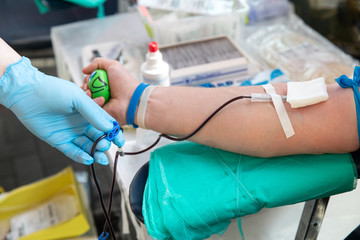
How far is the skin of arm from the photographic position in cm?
77

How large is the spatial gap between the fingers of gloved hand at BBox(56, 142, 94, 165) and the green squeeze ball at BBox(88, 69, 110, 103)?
0.46 ft

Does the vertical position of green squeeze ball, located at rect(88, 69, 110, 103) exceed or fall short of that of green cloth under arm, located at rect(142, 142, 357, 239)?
it exceeds it

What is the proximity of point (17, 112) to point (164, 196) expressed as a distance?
1.22ft

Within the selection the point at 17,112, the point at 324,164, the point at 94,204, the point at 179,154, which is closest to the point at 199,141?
the point at 179,154

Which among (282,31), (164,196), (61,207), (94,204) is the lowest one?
(94,204)

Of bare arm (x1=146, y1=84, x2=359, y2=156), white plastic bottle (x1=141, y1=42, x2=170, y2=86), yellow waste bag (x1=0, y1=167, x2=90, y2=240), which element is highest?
white plastic bottle (x1=141, y1=42, x2=170, y2=86)

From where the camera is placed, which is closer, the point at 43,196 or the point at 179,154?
the point at 179,154

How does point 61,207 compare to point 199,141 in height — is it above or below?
below

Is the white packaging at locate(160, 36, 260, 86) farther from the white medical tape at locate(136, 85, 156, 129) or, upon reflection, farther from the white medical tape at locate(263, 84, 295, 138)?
the white medical tape at locate(263, 84, 295, 138)

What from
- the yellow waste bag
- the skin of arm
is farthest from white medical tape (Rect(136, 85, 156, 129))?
the yellow waste bag

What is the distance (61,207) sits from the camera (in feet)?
4.42

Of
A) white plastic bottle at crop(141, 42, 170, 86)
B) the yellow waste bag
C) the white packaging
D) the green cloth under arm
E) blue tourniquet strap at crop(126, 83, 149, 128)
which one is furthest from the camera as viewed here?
the yellow waste bag

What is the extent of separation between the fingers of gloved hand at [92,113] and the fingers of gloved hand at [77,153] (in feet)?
0.22

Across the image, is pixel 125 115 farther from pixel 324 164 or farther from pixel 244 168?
pixel 324 164
